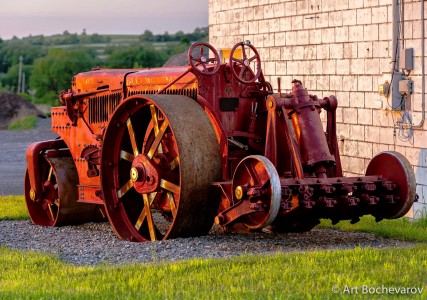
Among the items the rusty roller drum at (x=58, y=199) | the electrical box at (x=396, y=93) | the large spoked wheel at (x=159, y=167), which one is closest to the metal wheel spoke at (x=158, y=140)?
the large spoked wheel at (x=159, y=167)

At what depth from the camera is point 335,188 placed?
424 inches

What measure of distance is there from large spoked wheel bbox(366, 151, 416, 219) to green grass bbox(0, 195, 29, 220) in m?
5.54

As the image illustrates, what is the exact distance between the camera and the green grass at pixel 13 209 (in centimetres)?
1488

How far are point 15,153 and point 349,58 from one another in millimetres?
15855

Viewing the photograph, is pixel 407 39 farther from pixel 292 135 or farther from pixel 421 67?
pixel 292 135

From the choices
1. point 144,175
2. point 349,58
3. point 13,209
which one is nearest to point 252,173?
point 144,175

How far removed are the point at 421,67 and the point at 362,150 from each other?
6.38ft

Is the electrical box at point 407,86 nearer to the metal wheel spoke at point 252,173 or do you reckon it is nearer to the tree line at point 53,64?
the metal wheel spoke at point 252,173

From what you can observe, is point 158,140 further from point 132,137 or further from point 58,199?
point 58,199

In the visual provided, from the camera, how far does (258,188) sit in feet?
34.5

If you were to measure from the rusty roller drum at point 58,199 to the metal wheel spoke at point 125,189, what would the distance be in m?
1.54

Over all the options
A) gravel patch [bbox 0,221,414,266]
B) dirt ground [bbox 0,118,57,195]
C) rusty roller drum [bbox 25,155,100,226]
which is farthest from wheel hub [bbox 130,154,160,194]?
dirt ground [bbox 0,118,57,195]

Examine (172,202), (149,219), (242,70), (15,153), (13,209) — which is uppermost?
(242,70)

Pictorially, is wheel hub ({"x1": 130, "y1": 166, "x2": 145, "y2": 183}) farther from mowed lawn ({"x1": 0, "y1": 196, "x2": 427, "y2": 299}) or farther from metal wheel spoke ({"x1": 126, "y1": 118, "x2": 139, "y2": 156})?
mowed lawn ({"x1": 0, "y1": 196, "x2": 427, "y2": 299})
